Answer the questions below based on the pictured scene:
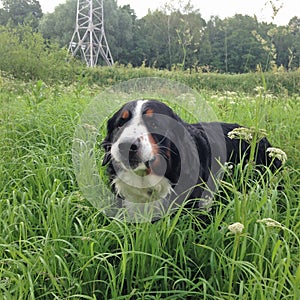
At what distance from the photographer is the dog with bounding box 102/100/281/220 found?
1.98 metres

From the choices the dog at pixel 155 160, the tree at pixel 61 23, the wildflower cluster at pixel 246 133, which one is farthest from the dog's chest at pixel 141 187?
the tree at pixel 61 23

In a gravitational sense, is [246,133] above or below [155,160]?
above

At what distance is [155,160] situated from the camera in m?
2.02

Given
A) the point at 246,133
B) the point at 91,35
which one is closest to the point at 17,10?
the point at 91,35

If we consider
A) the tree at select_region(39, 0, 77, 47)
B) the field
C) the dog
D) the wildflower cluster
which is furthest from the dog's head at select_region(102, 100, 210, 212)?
the tree at select_region(39, 0, 77, 47)

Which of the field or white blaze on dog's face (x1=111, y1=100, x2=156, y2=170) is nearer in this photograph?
the field

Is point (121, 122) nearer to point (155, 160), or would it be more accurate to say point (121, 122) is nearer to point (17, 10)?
point (155, 160)

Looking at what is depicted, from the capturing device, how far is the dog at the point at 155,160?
1977 millimetres

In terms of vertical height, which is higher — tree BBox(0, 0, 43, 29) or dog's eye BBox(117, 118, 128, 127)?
tree BBox(0, 0, 43, 29)

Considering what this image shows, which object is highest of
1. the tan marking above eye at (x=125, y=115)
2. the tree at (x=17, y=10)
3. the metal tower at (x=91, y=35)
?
the tree at (x=17, y=10)

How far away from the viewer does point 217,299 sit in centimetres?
148

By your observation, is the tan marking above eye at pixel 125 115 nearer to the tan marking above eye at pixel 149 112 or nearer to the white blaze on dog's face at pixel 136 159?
the white blaze on dog's face at pixel 136 159

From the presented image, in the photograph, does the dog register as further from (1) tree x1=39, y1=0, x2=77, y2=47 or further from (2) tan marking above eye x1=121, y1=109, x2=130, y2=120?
(1) tree x1=39, y1=0, x2=77, y2=47

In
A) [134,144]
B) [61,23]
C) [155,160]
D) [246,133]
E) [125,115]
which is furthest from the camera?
[61,23]
